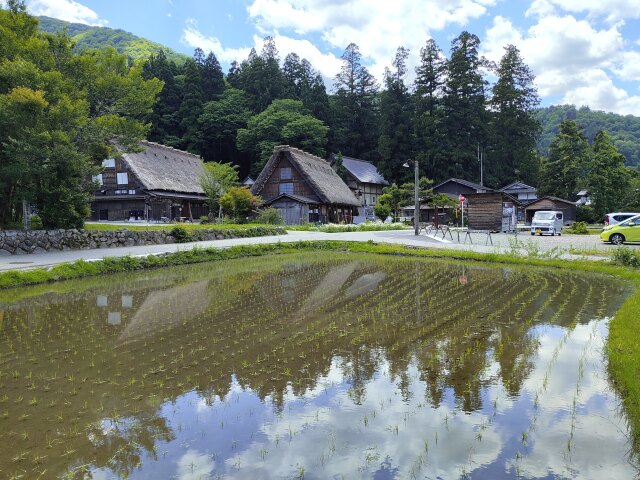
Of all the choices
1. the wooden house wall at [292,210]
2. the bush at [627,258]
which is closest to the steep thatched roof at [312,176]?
the wooden house wall at [292,210]

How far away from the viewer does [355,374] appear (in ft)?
14.3

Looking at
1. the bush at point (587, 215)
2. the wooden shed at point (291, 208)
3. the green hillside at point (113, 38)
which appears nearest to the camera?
the wooden shed at point (291, 208)

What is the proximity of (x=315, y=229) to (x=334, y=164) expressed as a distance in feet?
60.1

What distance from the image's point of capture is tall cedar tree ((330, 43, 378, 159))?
176 feet

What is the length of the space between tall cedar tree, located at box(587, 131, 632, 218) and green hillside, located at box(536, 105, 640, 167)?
30367 millimetres

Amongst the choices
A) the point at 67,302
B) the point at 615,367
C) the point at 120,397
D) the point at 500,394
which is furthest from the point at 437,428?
the point at 67,302

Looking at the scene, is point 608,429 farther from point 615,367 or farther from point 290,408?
point 290,408

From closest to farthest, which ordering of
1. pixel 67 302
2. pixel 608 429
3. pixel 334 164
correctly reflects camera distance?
1. pixel 608 429
2. pixel 67 302
3. pixel 334 164

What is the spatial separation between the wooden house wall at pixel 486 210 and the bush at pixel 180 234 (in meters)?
17.4

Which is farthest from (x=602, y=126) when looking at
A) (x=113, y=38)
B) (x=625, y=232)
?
(x=113, y=38)

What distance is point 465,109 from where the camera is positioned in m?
44.2

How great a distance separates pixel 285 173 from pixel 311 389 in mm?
33212

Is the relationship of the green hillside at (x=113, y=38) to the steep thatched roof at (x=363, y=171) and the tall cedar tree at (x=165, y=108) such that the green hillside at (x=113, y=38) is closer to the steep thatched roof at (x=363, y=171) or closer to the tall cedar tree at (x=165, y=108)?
the tall cedar tree at (x=165, y=108)

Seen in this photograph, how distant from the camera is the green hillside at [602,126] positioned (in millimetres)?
60594
